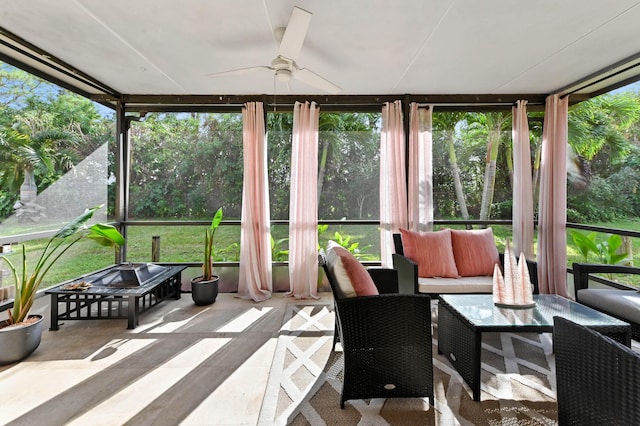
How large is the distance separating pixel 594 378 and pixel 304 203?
330cm

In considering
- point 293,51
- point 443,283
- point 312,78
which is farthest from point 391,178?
point 293,51

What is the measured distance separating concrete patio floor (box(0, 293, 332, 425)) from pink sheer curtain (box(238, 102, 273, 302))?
76 cm

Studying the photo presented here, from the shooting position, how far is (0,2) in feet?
7.32

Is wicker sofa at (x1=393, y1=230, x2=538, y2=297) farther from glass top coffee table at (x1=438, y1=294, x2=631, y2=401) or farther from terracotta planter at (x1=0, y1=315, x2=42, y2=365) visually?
terracotta planter at (x1=0, y1=315, x2=42, y2=365)

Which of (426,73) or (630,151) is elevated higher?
(426,73)

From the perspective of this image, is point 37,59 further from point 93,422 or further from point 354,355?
point 354,355

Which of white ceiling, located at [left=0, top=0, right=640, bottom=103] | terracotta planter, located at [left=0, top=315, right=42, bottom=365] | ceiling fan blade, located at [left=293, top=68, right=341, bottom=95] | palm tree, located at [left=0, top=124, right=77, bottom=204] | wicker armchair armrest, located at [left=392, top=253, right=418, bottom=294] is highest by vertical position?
white ceiling, located at [left=0, top=0, right=640, bottom=103]

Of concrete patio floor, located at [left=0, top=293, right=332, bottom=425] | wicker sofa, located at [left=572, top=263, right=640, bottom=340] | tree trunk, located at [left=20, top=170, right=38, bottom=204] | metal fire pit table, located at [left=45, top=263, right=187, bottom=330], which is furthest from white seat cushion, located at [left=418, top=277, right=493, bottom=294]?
tree trunk, located at [left=20, top=170, right=38, bottom=204]

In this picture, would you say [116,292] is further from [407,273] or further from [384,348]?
[407,273]

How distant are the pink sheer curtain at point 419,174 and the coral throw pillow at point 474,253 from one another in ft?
2.15

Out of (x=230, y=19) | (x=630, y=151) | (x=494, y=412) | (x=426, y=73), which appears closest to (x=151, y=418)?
(x=494, y=412)

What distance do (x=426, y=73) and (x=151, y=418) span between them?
3.69 m

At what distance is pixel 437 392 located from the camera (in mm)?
1983

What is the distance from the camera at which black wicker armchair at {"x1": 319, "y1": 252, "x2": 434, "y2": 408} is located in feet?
5.98
